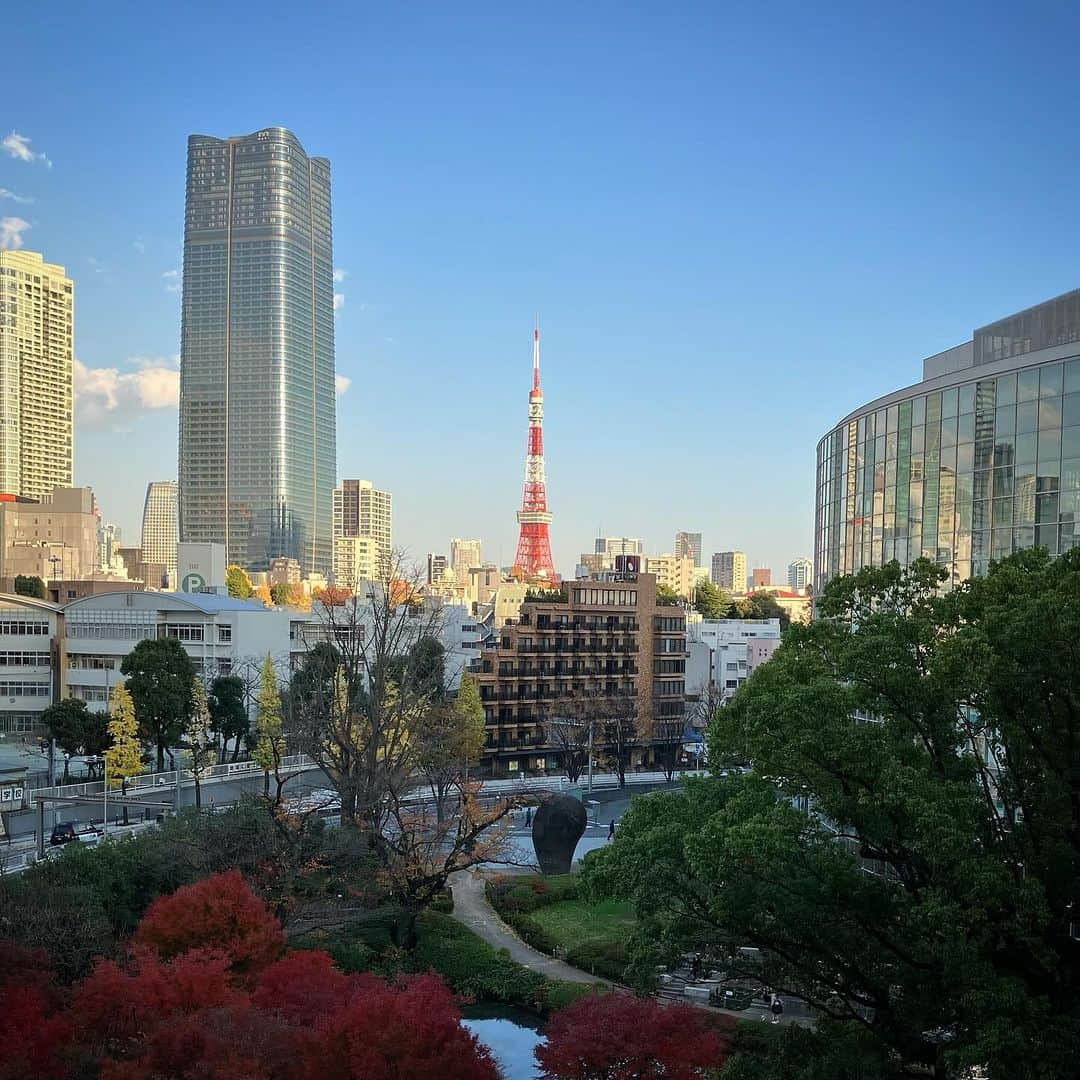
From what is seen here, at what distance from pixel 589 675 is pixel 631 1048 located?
158 ft

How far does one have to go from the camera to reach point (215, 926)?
19.2 m

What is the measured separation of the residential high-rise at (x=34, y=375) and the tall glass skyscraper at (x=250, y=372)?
23591mm

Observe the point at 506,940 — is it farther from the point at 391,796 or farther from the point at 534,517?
the point at 534,517

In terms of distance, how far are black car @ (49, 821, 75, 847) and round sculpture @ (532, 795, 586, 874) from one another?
1407 centimetres

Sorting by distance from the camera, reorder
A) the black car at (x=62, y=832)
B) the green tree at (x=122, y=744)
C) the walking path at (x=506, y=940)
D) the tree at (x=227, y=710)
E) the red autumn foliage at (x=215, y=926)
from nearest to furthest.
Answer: the red autumn foliage at (x=215, y=926) → the walking path at (x=506, y=940) → the black car at (x=62, y=832) → the green tree at (x=122, y=744) → the tree at (x=227, y=710)

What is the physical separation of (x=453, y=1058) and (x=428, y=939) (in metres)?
13.9

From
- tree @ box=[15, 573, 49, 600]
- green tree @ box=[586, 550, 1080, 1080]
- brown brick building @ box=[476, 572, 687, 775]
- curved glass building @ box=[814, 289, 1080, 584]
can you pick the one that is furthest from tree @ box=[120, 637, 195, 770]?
tree @ box=[15, 573, 49, 600]

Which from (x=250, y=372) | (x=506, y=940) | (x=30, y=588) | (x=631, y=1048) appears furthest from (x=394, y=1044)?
(x=250, y=372)

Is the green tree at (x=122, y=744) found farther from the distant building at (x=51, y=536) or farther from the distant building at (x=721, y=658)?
the distant building at (x=51, y=536)

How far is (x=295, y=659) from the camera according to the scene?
2314 inches

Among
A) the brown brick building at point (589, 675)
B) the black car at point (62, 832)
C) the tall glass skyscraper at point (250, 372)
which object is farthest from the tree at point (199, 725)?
the tall glass skyscraper at point (250, 372)

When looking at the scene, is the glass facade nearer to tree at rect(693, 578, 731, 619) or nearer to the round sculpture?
the round sculpture

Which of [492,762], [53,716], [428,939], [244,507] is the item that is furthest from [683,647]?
[244,507]

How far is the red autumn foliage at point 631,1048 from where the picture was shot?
576 inches
